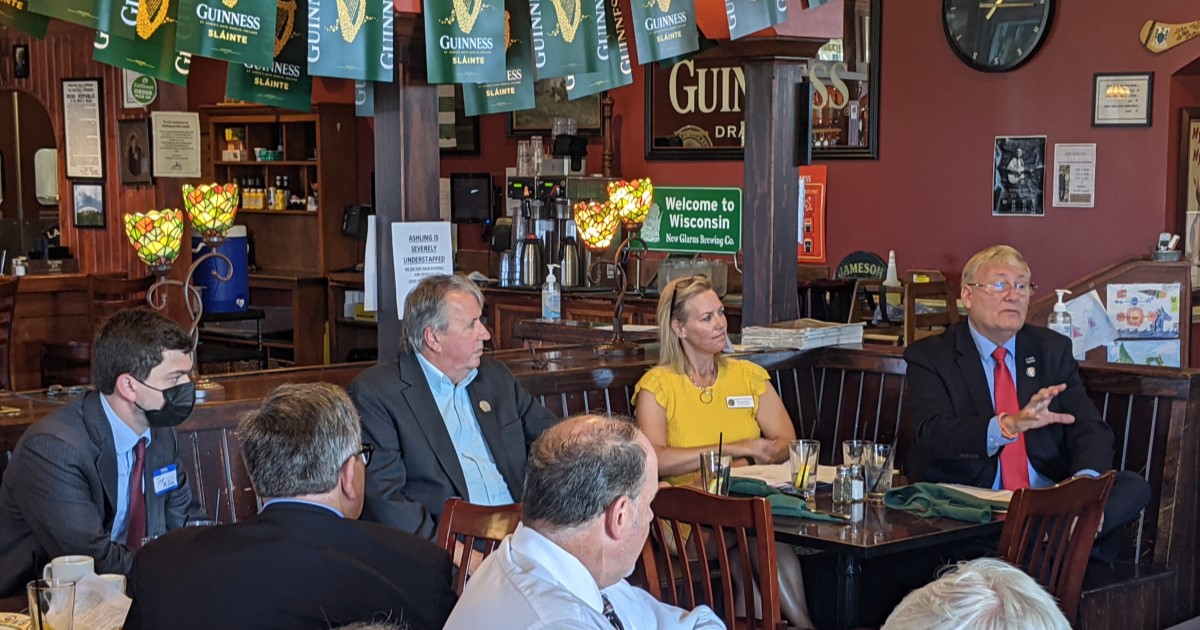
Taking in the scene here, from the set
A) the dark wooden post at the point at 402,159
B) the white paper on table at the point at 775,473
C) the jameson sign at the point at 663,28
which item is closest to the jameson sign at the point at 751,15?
the jameson sign at the point at 663,28

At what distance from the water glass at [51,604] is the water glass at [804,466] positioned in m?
2.05

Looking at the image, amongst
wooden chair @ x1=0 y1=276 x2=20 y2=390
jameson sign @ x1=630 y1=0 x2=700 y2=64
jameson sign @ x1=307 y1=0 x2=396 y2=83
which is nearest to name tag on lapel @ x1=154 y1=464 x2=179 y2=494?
jameson sign @ x1=307 y1=0 x2=396 y2=83

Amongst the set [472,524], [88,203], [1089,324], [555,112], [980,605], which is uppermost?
[555,112]

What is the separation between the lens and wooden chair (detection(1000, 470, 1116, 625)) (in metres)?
3.35

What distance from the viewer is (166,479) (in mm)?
3521

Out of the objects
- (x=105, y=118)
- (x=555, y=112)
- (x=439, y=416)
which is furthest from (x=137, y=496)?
(x=555, y=112)

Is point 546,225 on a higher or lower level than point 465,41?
lower

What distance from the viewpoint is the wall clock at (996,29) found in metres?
9.05

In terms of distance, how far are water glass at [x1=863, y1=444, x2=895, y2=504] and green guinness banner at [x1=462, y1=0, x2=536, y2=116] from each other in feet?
6.11

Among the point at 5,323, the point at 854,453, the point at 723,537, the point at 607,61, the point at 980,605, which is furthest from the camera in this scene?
the point at 5,323

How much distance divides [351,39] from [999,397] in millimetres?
2451

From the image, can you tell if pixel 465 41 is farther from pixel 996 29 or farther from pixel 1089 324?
pixel 996 29

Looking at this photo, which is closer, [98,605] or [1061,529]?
[98,605]

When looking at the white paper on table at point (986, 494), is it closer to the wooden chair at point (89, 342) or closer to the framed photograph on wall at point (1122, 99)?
the framed photograph on wall at point (1122, 99)
